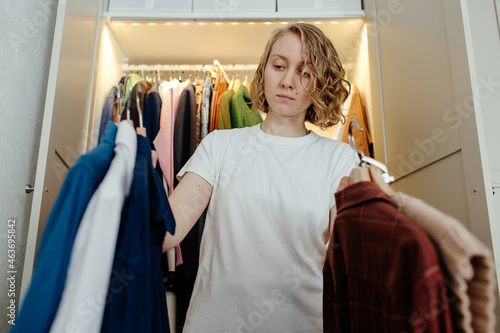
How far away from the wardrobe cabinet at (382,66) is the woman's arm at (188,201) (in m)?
0.45

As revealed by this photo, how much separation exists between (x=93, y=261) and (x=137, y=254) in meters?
0.06

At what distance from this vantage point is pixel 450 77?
0.90 m

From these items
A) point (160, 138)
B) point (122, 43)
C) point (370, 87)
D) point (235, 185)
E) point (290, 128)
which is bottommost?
point (235, 185)

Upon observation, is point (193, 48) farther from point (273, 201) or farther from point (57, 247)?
point (57, 247)

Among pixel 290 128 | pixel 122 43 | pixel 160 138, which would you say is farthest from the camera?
pixel 122 43

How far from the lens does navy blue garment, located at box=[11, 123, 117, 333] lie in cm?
42

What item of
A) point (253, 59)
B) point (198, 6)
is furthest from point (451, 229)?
point (253, 59)

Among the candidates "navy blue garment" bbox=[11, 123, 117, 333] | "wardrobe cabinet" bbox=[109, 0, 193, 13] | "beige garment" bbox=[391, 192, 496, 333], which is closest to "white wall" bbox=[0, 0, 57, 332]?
"wardrobe cabinet" bbox=[109, 0, 193, 13]


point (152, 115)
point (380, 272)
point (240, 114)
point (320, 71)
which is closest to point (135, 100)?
point (152, 115)

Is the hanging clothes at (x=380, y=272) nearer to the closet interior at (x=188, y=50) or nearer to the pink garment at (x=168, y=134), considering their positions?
the pink garment at (x=168, y=134)

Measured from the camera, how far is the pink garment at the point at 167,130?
4.54 feet

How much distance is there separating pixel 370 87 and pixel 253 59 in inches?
25.7

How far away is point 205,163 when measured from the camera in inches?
36.1

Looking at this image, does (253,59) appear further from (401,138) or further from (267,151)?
(267,151)
